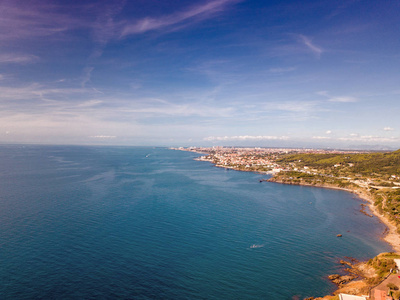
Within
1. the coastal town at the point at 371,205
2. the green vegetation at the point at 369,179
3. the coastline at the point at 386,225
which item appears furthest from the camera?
the green vegetation at the point at 369,179

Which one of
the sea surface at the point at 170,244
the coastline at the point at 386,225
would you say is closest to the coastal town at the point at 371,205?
the coastline at the point at 386,225

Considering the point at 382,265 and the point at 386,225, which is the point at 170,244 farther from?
the point at 386,225

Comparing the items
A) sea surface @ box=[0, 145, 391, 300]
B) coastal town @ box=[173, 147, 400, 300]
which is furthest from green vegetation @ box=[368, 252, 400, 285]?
sea surface @ box=[0, 145, 391, 300]

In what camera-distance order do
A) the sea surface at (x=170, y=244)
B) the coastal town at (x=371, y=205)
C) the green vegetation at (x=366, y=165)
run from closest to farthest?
the coastal town at (x=371, y=205)
the sea surface at (x=170, y=244)
the green vegetation at (x=366, y=165)

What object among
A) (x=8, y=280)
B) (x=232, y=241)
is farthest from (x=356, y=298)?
(x=8, y=280)

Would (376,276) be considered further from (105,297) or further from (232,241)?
(105,297)

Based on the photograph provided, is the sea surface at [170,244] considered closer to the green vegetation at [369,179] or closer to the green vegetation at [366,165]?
the green vegetation at [369,179]

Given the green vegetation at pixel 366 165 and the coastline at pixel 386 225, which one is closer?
the coastline at pixel 386 225

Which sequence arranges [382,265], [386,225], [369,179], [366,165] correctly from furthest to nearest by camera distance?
[366,165] → [369,179] → [386,225] → [382,265]

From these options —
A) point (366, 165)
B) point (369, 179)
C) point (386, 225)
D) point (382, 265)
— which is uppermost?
point (366, 165)

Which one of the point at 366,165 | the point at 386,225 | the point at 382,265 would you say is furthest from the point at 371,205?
the point at 366,165
